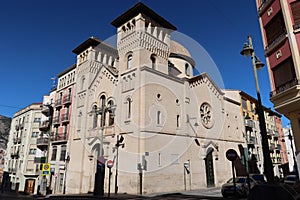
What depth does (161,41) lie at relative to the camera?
23188 mm

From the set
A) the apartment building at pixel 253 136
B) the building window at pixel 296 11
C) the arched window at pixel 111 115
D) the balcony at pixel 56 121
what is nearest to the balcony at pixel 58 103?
the balcony at pixel 56 121

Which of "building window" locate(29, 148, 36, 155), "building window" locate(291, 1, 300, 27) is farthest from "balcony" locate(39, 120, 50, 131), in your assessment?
"building window" locate(291, 1, 300, 27)

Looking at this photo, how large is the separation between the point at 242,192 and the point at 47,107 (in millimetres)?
31665

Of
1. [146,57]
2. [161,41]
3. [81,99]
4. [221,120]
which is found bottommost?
[221,120]

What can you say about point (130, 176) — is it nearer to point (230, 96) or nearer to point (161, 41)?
point (161, 41)

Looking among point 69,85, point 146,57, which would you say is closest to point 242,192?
point 146,57

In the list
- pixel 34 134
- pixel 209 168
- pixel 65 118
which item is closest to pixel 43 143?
pixel 65 118

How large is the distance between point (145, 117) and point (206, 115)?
1040 cm

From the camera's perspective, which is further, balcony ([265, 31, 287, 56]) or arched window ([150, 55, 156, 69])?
arched window ([150, 55, 156, 69])

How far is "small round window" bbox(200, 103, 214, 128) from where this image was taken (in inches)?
988

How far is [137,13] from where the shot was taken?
21797 millimetres

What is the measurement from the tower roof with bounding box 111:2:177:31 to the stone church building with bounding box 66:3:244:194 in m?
0.10

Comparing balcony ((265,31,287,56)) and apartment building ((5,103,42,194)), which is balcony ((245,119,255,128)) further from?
apartment building ((5,103,42,194))

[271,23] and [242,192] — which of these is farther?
[242,192]
